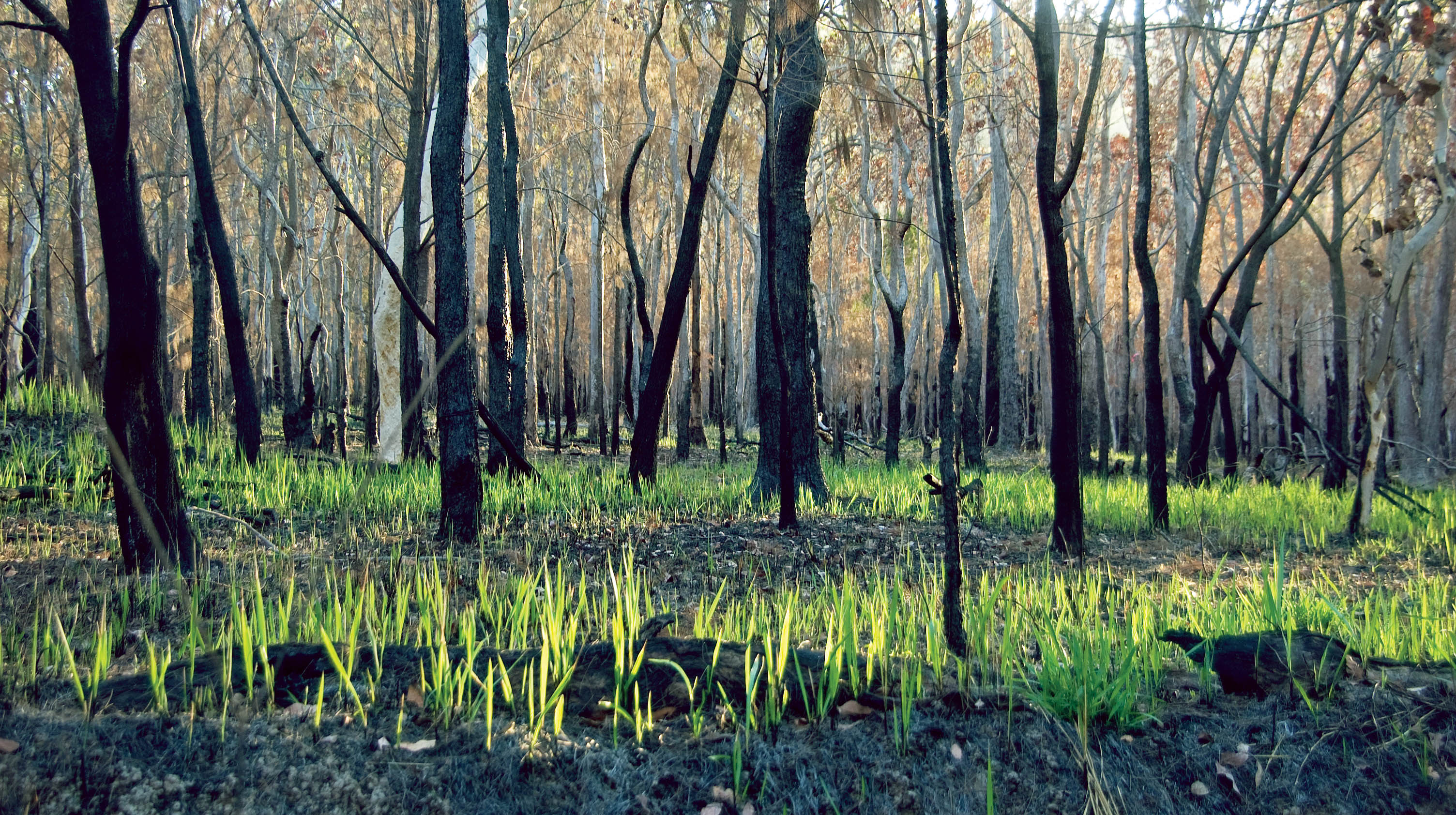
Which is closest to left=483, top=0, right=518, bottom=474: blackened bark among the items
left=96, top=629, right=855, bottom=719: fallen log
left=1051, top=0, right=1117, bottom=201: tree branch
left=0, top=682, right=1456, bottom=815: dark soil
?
left=1051, top=0, right=1117, bottom=201: tree branch

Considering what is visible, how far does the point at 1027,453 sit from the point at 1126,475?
552 cm

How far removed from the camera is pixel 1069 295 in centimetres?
520

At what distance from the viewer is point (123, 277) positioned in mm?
3758

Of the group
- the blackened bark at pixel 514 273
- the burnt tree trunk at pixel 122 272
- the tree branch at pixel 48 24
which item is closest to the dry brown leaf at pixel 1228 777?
the burnt tree trunk at pixel 122 272

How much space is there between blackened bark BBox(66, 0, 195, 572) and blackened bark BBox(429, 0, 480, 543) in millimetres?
1478

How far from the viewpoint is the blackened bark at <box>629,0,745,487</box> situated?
23.2 feet

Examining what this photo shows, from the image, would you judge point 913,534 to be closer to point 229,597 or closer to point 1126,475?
point 229,597

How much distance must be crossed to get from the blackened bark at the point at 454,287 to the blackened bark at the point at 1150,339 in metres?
4.97

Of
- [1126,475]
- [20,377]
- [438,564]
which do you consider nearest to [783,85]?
[438,564]

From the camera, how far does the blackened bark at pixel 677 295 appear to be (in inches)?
278

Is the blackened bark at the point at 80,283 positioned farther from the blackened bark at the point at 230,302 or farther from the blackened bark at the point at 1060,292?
the blackened bark at the point at 1060,292

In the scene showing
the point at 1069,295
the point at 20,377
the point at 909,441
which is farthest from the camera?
the point at 909,441

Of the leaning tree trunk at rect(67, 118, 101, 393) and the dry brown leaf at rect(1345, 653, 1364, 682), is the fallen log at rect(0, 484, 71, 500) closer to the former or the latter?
the leaning tree trunk at rect(67, 118, 101, 393)

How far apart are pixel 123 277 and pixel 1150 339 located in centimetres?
683
